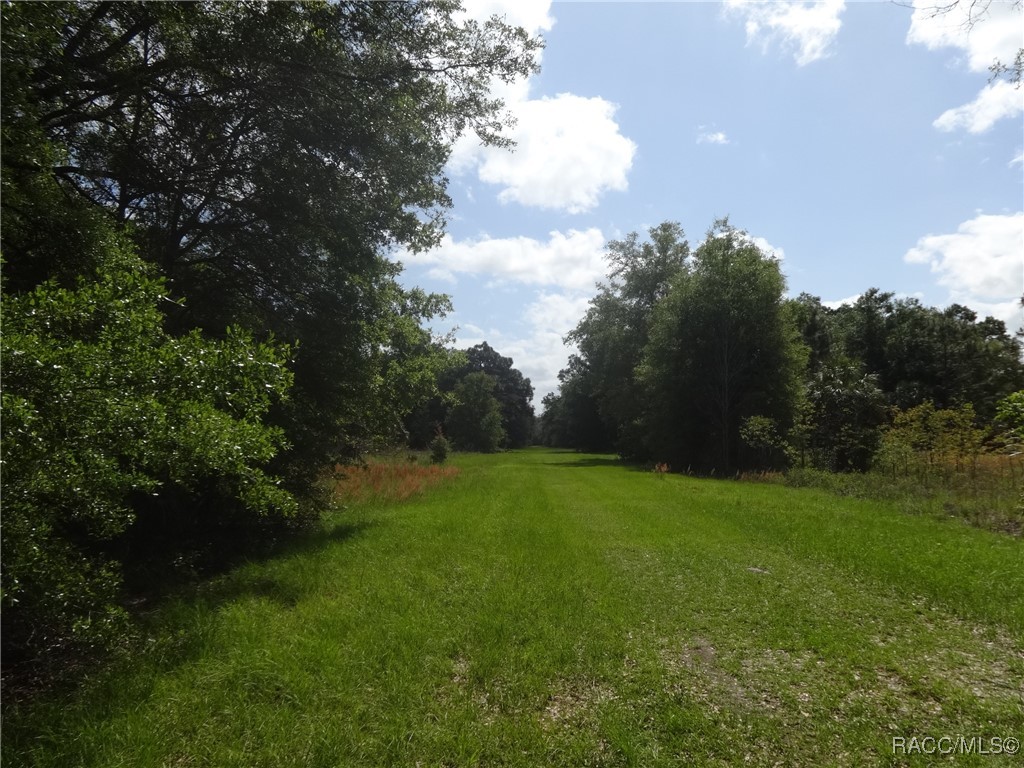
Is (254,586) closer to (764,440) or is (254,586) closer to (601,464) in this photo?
(764,440)

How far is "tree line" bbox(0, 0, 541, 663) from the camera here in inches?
144

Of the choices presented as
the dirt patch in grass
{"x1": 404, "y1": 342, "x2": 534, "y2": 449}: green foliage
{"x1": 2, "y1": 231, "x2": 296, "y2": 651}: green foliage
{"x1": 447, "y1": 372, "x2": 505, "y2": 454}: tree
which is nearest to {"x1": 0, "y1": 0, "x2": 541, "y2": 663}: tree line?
{"x1": 2, "y1": 231, "x2": 296, "y2": 651}: green foliage

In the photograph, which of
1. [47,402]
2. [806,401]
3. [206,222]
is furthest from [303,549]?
[806,401]

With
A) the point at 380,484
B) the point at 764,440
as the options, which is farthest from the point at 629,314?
the point at 380,484

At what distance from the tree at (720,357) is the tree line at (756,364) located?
0.21ft

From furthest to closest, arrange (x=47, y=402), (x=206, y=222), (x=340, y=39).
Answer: (x=206, y=222) → (x=340, y=39) → (x=47, y=402)

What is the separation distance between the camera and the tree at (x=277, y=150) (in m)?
6.70

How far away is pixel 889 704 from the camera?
388cm

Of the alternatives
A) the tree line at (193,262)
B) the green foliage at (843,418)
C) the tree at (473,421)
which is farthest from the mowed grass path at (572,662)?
the tree at (473,421)

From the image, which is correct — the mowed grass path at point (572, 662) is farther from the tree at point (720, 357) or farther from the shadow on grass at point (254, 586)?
the tree at point (720, 357)

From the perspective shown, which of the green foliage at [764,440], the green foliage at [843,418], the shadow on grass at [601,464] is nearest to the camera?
the green foliage at [843,418]

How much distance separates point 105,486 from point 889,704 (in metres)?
6.06

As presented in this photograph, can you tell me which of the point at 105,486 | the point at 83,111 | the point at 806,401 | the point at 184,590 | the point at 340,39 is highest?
the point at 340,39

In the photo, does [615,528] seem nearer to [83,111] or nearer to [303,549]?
[303,549]
